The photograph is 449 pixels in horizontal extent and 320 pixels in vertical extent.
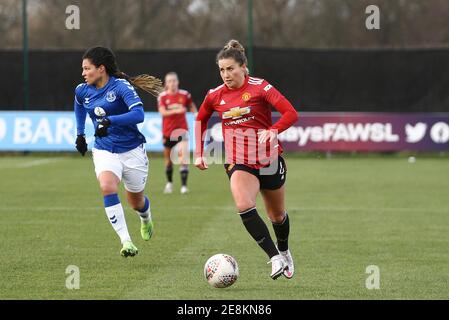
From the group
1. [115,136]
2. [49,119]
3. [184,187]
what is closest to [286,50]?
[49,119]

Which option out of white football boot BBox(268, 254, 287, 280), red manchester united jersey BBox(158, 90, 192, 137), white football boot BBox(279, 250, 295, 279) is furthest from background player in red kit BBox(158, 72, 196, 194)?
white football boot BBox(268, 254, 287, 280)

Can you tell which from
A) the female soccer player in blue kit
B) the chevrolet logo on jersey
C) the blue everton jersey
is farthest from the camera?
the blue everton jersey

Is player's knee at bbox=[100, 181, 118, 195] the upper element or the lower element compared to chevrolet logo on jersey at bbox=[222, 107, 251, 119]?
lower

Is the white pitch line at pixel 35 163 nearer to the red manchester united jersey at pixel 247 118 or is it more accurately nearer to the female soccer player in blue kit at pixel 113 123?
the female soccer player in blue kit at pixel 113 123

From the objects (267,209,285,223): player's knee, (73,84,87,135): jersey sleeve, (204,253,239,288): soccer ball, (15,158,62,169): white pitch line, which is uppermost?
(73,84,87,135): jersey sleeve

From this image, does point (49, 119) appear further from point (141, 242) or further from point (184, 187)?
point (141, 242)

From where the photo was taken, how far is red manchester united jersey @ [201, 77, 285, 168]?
8.30 metres

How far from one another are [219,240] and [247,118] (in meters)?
2.78

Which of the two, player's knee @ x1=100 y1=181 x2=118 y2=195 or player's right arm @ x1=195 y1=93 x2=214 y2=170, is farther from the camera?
player's knee @ x1=100 y1=181 x2=118 y2=195

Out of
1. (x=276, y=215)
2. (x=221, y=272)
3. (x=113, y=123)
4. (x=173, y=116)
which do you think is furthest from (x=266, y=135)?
(x=173, y=116)

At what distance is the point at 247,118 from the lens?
8.35 m

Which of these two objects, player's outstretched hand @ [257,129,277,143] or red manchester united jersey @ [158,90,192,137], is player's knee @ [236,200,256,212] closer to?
player's outstretched hand @ [257,129,277,143]

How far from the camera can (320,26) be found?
109 feet

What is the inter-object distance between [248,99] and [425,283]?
6.96 ft
